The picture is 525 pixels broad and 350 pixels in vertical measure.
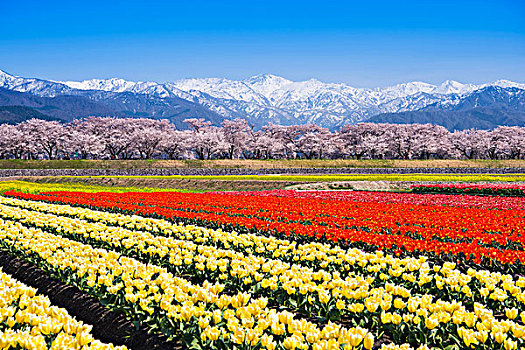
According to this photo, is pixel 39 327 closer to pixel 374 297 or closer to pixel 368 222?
pixel 374 297

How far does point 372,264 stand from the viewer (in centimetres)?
861

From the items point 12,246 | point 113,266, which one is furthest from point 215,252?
point 12,246

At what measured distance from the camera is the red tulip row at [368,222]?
972cm

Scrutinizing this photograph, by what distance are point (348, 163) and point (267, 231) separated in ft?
215

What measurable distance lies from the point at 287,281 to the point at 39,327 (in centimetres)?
363

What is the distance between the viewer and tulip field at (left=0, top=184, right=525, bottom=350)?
16.3 feet

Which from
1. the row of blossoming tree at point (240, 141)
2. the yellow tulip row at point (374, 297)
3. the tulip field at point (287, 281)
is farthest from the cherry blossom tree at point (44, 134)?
the yellow tulip row at point (374, 297)

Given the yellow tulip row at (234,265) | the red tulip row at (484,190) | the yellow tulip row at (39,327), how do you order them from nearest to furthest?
the yellow tulip row at (39,327) < the yellow tulip row at (234,265) < the red tulip row at (484,190)

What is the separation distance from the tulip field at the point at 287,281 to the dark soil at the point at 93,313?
0.52 feet

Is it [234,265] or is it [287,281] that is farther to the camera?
[234,265]

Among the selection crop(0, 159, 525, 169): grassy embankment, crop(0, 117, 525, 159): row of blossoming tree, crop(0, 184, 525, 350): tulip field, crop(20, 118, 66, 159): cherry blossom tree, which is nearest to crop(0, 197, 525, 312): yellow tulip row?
crop(0, 184, 525, 350): tulip field

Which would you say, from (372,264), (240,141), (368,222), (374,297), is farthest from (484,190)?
(240,141)

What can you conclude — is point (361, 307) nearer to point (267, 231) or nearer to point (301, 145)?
point (267, 231)

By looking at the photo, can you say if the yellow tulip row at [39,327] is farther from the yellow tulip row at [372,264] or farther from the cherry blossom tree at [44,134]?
the cherry blossom tree at [44,134]
